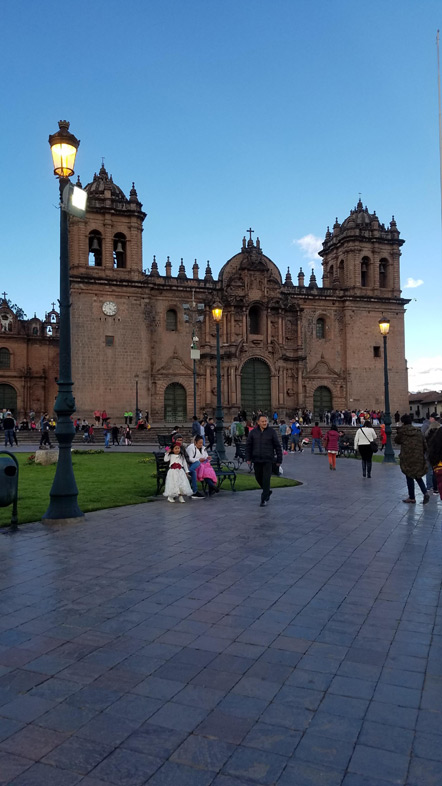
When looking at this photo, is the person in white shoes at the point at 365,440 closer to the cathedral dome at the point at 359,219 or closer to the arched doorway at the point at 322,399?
the arched doorway at the point at 322,399

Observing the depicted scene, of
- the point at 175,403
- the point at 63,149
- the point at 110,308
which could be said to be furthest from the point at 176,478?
the point at 175,403

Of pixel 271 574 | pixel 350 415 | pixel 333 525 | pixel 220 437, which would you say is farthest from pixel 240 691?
pixel 350 415

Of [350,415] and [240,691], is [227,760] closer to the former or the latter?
[240,691]

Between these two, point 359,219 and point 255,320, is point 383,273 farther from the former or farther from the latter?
point 255,320

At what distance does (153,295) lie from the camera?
4009 centimetres

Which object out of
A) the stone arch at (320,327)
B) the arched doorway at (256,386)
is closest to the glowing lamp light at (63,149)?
the arched doorway at (256,386)

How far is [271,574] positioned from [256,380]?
36487mm

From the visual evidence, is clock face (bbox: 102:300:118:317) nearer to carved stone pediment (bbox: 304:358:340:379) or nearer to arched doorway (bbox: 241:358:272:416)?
arched doorway (bbox: 241:358:272:416)

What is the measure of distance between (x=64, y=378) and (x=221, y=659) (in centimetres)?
597

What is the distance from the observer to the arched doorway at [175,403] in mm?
39656

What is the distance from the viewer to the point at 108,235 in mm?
38312

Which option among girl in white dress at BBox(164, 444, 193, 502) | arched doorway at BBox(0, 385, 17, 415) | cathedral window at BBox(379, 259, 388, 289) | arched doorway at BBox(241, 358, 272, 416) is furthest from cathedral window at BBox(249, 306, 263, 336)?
girl in white dress at BBox(164, 444, 193, 502)

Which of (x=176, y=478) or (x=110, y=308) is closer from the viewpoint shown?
(x=176, y=478)

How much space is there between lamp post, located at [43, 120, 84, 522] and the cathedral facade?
→ 2843 centimetres
